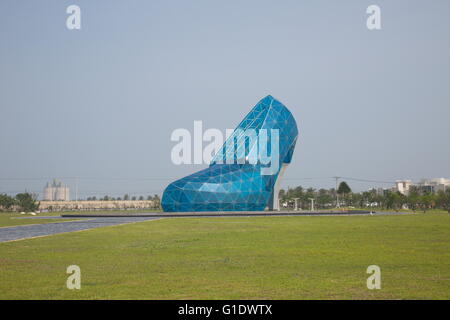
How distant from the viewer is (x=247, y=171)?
79.7 meters

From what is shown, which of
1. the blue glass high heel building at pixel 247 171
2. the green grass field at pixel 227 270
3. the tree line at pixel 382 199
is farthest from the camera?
the tree line at pixel 382 199

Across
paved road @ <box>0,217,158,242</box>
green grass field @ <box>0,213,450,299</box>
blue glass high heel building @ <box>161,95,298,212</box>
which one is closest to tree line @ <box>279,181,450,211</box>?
blue glass high heel building @ <box>161,95,298,212</box>

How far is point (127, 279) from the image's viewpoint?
484 inches

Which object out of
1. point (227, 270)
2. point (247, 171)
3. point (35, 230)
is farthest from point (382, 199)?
point (227, 270)

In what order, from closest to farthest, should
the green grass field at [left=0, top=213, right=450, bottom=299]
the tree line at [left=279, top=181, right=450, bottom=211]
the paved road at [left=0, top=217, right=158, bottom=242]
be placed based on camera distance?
the green grass field at [left=0, top=213, right=450, bottom=299] → the paved road at [left=0, top=217, right=158, bottom=242] → the tree line at [left=279, top=181, right=450, bottom=211]

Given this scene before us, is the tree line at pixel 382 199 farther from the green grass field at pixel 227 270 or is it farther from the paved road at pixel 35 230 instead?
the green grass field at pixel 227 270

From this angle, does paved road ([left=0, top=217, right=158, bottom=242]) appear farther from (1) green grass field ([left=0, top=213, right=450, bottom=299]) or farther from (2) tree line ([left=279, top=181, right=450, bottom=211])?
(2) tree line ([left=279, top=181, right=450, bottom=211])

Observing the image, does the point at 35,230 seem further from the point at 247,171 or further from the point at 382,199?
the point at 382,199

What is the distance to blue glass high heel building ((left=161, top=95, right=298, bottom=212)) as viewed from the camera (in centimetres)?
7719

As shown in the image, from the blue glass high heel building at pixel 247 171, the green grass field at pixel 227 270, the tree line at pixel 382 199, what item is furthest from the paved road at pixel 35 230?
the tree line at pixel 382 199

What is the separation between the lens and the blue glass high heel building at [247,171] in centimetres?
7719

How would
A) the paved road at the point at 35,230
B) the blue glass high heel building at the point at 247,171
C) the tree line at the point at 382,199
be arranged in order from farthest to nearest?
1. the tree line at the point at 382,199
2. the blue glass high heel building at the point at 247,171
3. the paved road at the point at 35,230

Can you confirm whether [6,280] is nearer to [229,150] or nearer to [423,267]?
[423,267]

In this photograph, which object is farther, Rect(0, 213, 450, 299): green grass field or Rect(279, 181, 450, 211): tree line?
Rect(279, 181, 450, 211): tree line
